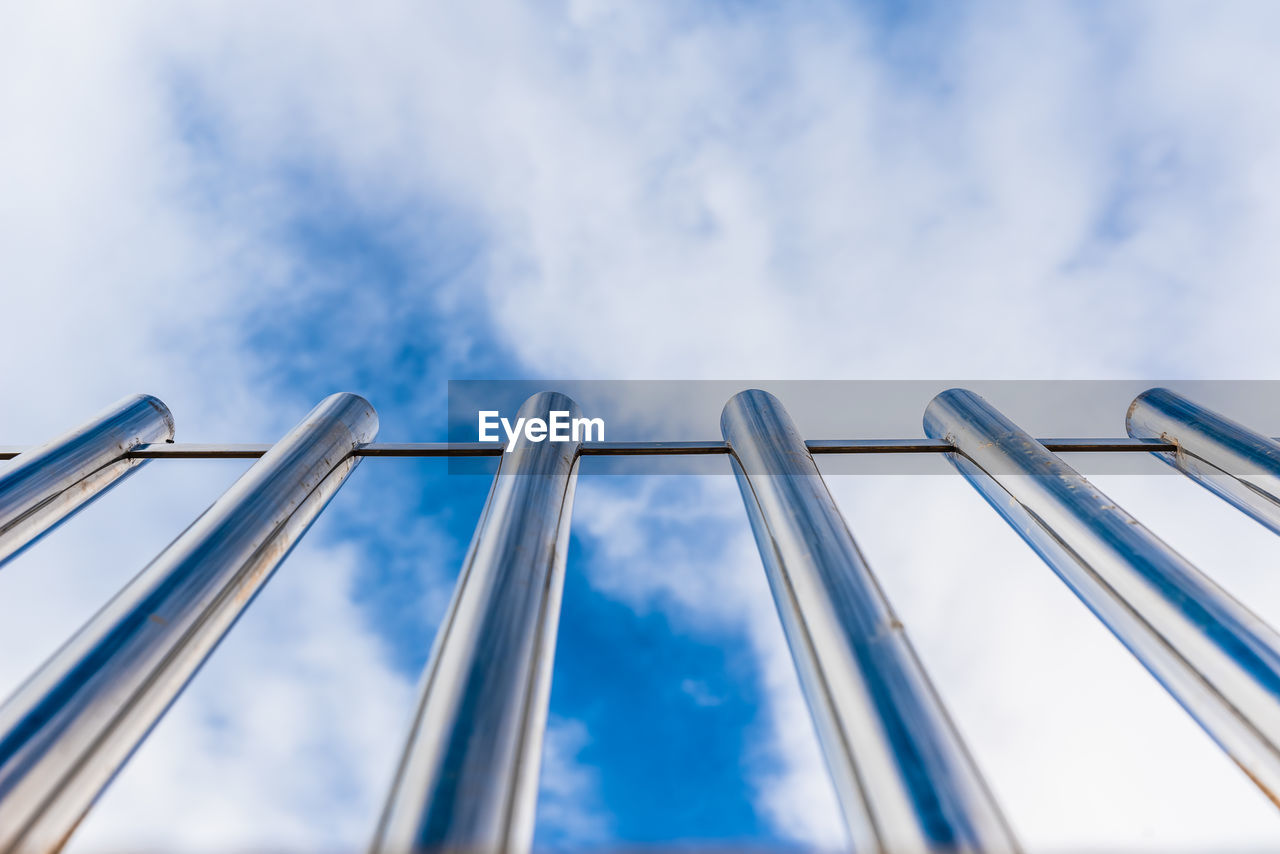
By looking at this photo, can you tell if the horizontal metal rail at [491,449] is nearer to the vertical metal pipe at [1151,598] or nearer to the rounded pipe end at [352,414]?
the rounded pipe end at [352,414]

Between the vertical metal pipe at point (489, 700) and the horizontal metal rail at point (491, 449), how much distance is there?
1.81 metres

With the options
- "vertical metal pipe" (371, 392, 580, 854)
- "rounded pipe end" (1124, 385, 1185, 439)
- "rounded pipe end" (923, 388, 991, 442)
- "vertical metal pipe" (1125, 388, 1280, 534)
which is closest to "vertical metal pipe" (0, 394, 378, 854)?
"vertical metal pipe" (371, 392, 580, 854)

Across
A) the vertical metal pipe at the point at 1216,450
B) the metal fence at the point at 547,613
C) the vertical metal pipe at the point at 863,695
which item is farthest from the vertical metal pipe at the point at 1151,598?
the vertical metal pipe at the point at 863,695

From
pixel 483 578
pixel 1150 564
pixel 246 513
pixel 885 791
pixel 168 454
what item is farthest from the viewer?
pixel 168 454

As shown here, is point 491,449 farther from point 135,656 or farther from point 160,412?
point 160,412

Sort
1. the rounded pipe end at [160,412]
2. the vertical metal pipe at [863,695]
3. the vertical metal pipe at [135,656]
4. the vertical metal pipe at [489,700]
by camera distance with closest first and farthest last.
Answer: the vertical metal pipe at [489,700] < the vertical metal pipe at [863,695] < the vertical metal pipe at [135,656] < the rounded pipe end at [160,412]

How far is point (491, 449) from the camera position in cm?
685

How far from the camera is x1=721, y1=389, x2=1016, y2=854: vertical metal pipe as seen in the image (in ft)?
8.77

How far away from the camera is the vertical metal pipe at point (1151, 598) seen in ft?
12.5

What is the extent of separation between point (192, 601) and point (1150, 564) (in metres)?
6.40

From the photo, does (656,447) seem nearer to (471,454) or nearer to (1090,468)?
(471,454)

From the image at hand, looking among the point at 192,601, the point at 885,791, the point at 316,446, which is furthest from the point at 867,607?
the point at 316,446

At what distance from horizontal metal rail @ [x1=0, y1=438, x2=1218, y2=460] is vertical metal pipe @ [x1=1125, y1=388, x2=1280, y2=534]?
9.8 inches

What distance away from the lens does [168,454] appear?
22.4ft
